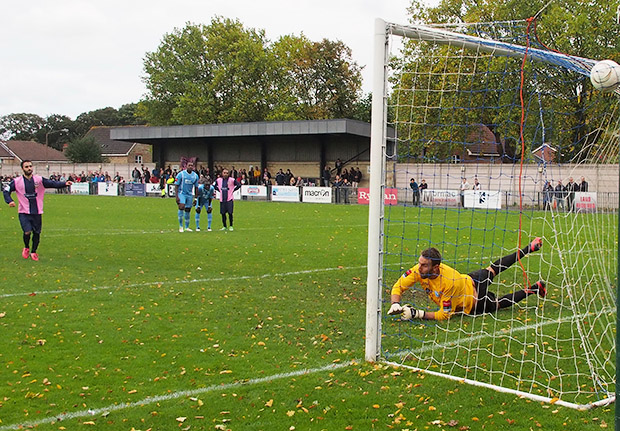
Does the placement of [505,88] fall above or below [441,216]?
above

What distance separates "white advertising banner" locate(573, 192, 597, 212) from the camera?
28.3 ft

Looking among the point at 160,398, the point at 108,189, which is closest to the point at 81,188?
the point at 108,189

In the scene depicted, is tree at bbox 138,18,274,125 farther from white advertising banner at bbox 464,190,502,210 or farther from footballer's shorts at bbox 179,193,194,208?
white advertising banner at bbox 464,190,502,210

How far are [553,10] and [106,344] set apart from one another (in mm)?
36475

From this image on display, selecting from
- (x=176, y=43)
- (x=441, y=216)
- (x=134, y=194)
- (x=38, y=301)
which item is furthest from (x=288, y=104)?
(x=38, y=301)

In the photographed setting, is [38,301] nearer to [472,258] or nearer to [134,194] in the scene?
[472,258]

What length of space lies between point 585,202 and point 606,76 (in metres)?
5.30

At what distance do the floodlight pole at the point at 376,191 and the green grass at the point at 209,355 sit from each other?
13.1 inches

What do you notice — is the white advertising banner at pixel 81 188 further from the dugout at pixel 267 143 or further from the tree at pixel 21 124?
the tree at pixel 21 124

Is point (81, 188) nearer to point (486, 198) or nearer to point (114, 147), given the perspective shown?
point (486, 198)

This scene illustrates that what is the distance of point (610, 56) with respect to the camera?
3403 cm

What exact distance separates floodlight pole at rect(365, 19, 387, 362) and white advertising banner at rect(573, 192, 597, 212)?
146 inches

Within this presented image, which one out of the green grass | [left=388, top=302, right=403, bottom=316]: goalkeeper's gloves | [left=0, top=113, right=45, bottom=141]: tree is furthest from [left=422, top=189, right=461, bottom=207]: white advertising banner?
[left=0, top=113, right=45, bottom=141]: tree

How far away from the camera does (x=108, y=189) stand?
45.9m
